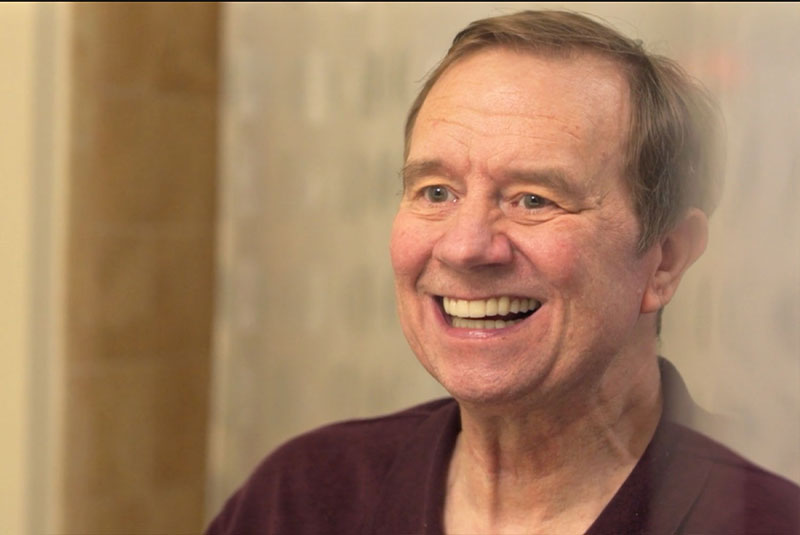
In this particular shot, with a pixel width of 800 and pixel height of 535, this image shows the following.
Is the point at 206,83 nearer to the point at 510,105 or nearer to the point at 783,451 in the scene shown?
the point at 510,105

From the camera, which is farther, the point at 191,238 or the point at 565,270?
the point at 191,238

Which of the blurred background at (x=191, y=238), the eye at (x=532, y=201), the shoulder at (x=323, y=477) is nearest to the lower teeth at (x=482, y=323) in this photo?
the eye at (x=532, y=201)

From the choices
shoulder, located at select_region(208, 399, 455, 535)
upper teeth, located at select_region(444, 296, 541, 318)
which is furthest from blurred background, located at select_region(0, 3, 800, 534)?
upper teeth, located at select_region(444, 296, 541, 318)

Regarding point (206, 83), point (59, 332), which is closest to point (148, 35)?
point (206, 83)

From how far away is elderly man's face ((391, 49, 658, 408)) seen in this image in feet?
2.96

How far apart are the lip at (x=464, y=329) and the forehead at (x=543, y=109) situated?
142mm

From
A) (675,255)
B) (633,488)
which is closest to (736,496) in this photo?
(633,488)

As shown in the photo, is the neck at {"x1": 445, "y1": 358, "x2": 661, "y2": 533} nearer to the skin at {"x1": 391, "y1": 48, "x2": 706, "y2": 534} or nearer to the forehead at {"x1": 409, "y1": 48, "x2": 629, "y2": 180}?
the skin at {"x1": 391, "y1": 48, "x2": 706, "y2": 534}

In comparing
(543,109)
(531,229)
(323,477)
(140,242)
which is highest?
(543,109)

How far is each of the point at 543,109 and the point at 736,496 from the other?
384 mm

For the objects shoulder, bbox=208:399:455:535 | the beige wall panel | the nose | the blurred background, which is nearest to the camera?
the nose

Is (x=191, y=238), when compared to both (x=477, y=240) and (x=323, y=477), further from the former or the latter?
(x=477, y=240)

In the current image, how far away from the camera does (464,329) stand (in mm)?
A: 943

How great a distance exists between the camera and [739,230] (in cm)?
99
